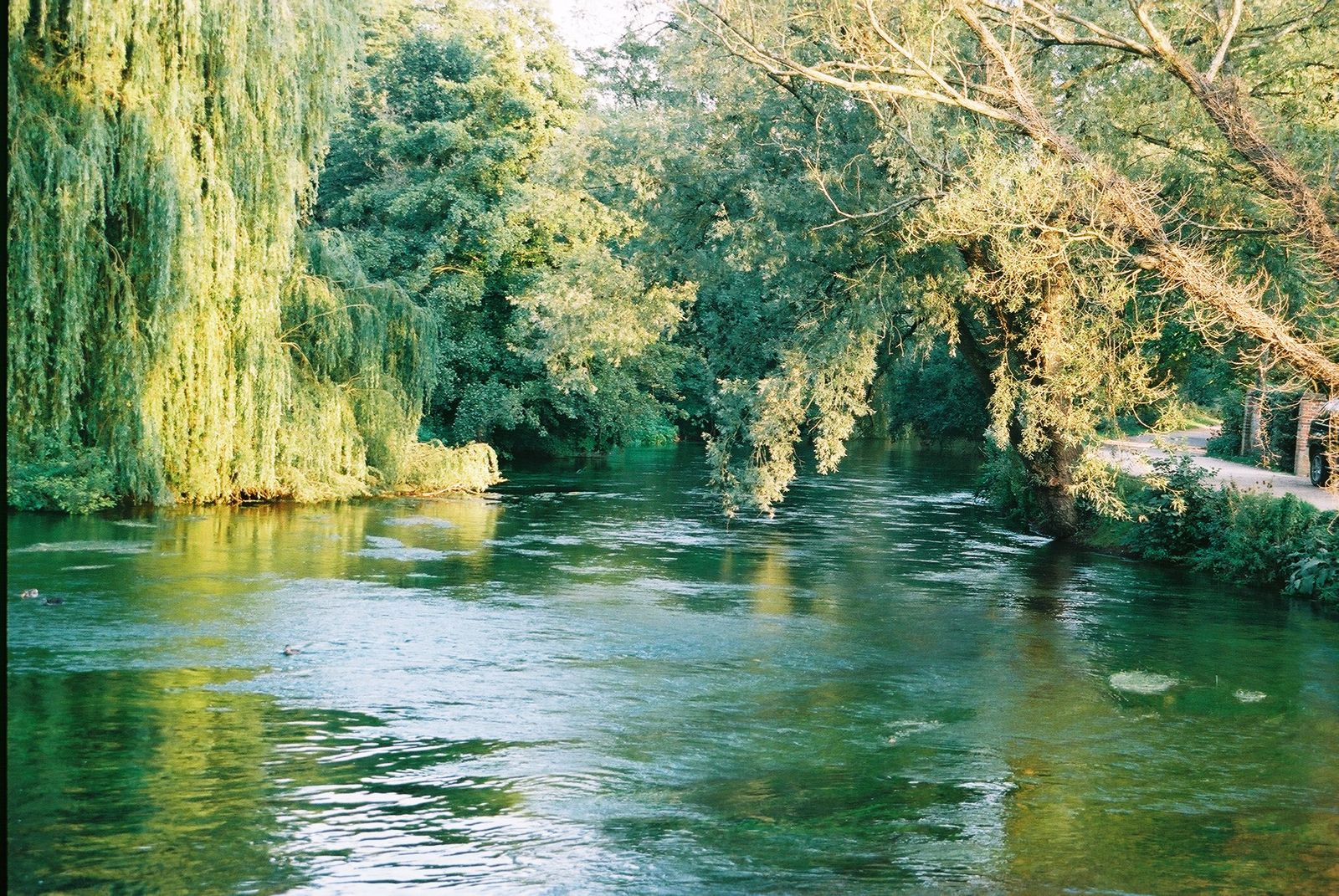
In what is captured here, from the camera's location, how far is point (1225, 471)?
99.2ft

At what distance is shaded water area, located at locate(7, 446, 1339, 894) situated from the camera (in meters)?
8.53

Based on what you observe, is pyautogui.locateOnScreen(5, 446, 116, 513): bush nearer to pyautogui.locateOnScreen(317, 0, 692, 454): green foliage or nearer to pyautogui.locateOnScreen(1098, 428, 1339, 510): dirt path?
pyautogui.locateOnScreen(317, 0, 692, 454): green foliage

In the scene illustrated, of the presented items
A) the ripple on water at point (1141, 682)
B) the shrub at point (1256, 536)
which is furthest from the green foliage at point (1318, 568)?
the ripple on water at point (1141, 682)

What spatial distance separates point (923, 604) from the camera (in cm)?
1912

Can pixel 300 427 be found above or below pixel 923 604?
above

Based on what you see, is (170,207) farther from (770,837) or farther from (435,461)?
(770,837)

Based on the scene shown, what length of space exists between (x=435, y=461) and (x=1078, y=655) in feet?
61.7

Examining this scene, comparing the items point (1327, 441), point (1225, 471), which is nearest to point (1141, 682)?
point (1327, 441)


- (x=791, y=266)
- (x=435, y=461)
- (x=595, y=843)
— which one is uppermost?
(x=791, y=266)

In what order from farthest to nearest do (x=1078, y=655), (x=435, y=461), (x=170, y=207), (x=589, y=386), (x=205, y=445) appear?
(x=589, y=386)
(x=435, y=461)
(x=205, y=445)
(x=170, y=207)
(x=1078, y=655)

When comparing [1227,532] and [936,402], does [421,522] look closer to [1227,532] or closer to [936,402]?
A: [1227,532]

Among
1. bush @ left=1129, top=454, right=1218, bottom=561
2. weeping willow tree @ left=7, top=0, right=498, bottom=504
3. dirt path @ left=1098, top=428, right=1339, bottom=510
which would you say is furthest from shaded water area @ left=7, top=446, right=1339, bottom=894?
dirt path @ left=1098, top=428, right=1339, bottom=510

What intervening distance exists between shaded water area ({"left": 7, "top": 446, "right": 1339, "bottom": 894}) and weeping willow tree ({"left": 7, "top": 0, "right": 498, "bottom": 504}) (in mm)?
1956

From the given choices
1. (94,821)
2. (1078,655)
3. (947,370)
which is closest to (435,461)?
(1078,655)
